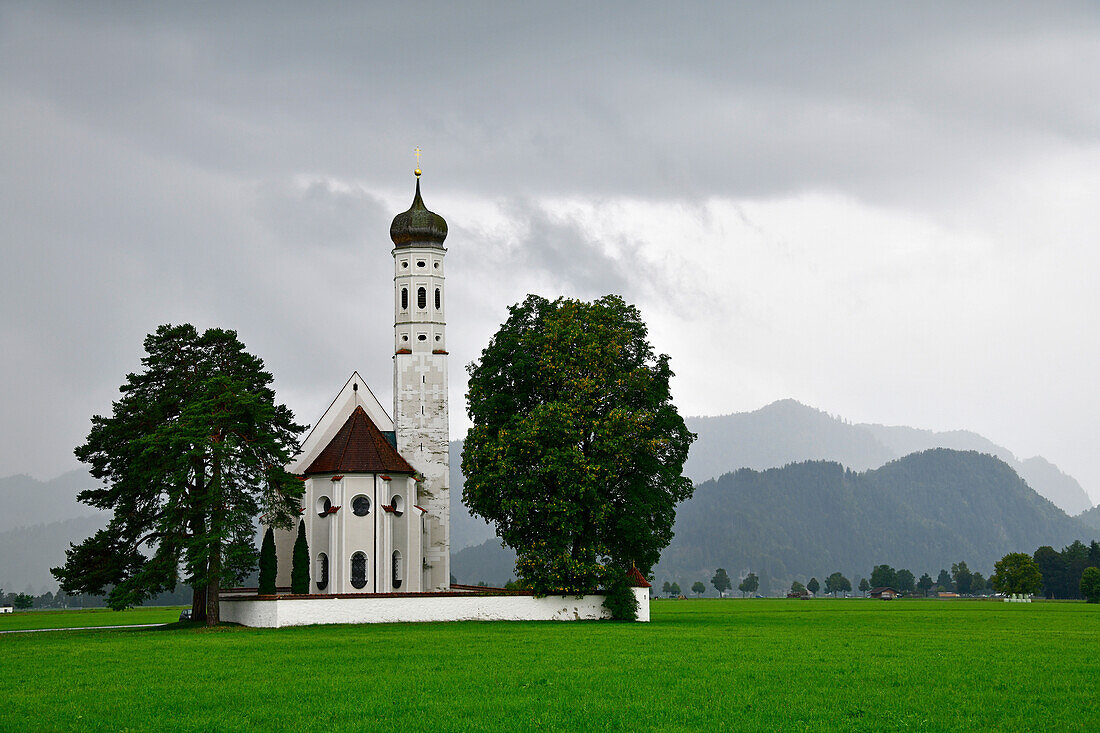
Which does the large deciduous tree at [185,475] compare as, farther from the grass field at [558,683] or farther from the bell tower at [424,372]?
the bell tower at [424,372]

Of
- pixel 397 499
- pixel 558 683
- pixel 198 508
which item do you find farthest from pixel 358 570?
pixel 558 683

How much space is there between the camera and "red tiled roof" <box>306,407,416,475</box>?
203ft

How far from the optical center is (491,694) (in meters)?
20.8

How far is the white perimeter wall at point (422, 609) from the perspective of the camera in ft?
150

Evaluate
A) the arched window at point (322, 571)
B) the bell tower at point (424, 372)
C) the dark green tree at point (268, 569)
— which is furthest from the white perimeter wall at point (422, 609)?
the bell tower at point (424, 372)

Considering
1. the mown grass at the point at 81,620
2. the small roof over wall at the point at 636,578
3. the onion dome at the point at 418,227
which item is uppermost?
the onion dome at the point at 418,227

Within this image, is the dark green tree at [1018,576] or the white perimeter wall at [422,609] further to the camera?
the dark green tree at [1018,576]

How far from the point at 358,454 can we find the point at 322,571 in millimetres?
7078

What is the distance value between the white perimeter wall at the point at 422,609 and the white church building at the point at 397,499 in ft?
0.15

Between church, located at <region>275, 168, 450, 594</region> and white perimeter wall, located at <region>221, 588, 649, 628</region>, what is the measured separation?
1137cm

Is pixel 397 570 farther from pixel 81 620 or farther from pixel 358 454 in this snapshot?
pixel 81 620

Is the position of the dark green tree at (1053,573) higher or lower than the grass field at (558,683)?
lower

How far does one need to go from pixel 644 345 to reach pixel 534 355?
5484mm

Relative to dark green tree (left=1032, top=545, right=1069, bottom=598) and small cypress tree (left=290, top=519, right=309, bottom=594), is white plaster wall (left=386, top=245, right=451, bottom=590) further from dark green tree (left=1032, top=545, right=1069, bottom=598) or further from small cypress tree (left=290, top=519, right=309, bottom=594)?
dark green tree (left=1032, top=545, right=1069, bottom=598)
